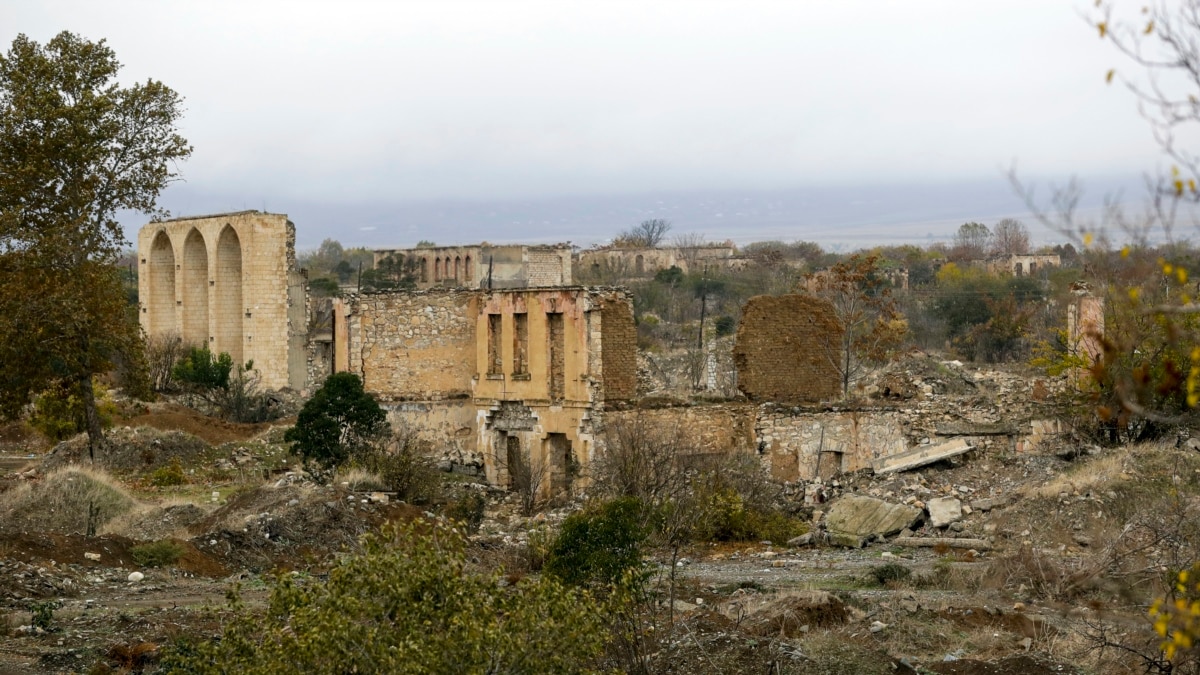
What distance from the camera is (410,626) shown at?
26.1ft

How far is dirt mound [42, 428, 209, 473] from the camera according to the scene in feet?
82.3

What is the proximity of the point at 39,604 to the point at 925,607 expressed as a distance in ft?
26.8

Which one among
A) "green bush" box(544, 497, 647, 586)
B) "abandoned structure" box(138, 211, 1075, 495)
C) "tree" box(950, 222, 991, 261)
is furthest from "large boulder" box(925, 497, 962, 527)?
"tree" box(950, 222, 991, 261)

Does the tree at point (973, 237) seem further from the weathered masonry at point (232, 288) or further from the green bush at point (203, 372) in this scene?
the green bush at point (203, 372)

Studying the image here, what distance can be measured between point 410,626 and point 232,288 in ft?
146

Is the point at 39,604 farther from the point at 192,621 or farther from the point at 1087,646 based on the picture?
the point at 1087,646

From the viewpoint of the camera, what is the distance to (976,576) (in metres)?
14.2

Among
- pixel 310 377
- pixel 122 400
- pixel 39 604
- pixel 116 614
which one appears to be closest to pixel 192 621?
pixel 116 614

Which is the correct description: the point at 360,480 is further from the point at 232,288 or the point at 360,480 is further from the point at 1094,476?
the point at 232,288

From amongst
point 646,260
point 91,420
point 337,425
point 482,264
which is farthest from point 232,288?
point 646,260

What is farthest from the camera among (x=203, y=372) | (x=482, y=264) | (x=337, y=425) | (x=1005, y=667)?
(x=482, y=264)

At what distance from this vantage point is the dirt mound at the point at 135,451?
25.1 meters

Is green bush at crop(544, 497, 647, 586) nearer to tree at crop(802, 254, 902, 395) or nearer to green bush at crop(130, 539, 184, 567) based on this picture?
green bush at crop(130, 539, 184, 567)

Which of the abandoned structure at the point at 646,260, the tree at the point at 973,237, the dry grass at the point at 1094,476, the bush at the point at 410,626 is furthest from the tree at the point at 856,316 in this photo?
the tree at the point at 973,237
